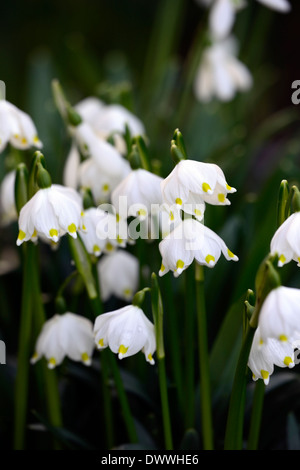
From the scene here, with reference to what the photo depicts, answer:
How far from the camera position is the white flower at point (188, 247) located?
1.90 feet

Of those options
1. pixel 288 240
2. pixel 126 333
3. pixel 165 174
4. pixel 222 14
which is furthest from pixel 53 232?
pixel 222 14

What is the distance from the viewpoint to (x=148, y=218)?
71cm

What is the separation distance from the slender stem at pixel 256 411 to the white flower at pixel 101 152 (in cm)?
30

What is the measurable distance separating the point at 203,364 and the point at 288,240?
20 centimetres

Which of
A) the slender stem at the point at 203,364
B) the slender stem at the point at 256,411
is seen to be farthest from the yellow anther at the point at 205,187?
the slender stem at the point at 256,411

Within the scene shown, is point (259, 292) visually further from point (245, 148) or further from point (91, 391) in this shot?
point (245, 148)

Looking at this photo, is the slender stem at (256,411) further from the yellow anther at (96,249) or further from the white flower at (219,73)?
the white flower at (219,73)

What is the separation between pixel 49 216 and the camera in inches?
23.8

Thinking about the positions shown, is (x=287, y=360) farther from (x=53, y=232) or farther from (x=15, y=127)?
(x=15, y=127)

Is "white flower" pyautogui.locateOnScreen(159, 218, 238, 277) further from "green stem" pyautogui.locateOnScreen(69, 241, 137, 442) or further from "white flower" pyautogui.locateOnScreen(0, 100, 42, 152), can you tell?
"white flower" pyautogui.locateOnScreen(0, 100, 42, 152)

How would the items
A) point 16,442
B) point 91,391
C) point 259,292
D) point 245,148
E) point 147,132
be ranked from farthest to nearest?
point 147,132 → point 245,148 → point 91,391 → point 16,442 → point 259,292

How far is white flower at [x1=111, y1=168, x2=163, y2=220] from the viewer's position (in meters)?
0.65

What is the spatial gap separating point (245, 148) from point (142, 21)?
2074mm
